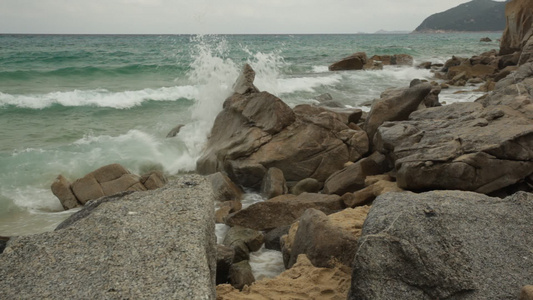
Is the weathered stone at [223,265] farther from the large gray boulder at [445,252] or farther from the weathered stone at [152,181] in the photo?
the weathered stone at [152,181]

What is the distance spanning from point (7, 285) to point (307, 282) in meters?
2.27

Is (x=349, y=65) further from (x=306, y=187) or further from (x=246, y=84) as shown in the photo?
(x=306, y=187)

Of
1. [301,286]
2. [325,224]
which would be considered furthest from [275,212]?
[301,286]

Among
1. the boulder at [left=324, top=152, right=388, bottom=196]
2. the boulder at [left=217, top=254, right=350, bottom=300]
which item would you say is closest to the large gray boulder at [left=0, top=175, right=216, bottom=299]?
the boulder at [left=217, top=254, right=350, bottom=300]

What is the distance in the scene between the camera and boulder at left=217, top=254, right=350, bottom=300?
3.69m

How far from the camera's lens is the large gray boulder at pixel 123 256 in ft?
8.29

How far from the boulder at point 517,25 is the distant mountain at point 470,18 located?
119 meters

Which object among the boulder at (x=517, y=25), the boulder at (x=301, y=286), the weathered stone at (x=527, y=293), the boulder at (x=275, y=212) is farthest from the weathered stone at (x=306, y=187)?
the boulder at (x=517, y=25)

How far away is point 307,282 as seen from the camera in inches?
152

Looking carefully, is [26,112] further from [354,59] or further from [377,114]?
[354,59]

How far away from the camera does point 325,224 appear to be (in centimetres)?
415

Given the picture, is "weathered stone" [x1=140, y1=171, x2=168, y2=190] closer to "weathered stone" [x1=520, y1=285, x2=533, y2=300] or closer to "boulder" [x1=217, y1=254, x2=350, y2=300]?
"boulder" [x1=217, y1=254, x2=350, y2=300]

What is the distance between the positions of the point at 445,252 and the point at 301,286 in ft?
4.21

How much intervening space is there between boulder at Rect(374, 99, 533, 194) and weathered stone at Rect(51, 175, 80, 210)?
17.0ft
